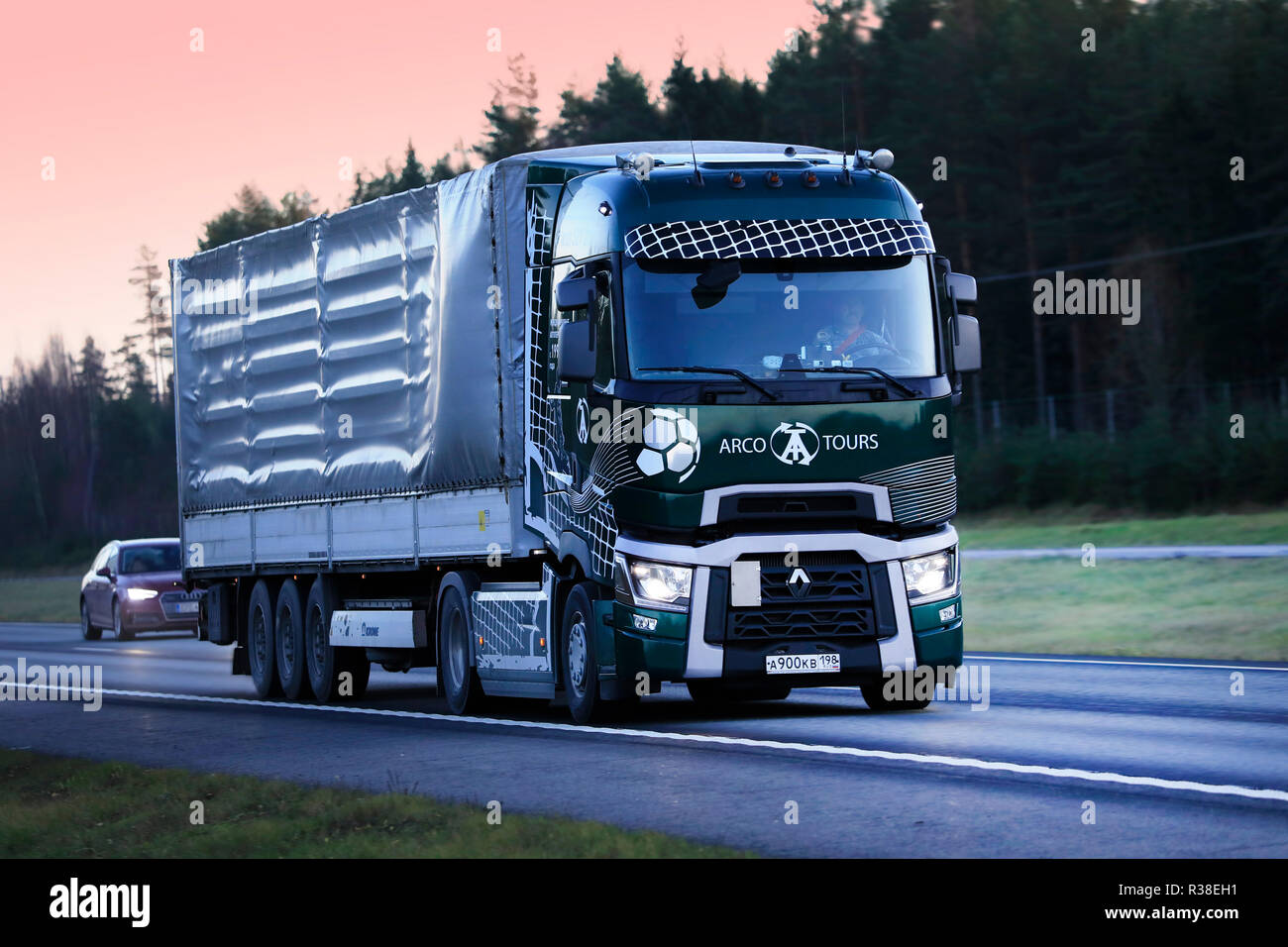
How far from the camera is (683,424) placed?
14.1 metres

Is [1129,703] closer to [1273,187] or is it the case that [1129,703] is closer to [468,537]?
[468,537]

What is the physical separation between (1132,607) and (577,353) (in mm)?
14908

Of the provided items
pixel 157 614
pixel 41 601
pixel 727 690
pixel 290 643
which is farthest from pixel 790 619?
pixel 41 601

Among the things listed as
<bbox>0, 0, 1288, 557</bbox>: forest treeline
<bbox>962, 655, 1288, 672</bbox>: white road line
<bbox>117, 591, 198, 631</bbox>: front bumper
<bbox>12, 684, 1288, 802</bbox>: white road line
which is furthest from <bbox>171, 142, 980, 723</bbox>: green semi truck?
<bbox>0, 0, 1288, 557</bbox>: forest treeline

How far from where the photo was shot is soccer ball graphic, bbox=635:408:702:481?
46.1ft

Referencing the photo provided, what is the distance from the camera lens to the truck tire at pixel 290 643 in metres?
20.6

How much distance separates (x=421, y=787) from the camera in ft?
39.3

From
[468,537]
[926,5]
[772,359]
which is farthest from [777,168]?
[926,5]

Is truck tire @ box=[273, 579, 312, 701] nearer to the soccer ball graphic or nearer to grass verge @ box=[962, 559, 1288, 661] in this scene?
the soccer ball graphic

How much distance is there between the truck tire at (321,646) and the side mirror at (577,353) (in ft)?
19.7

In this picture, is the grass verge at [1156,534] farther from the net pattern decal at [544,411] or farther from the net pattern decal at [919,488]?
the net pattern decal at [544,411]
